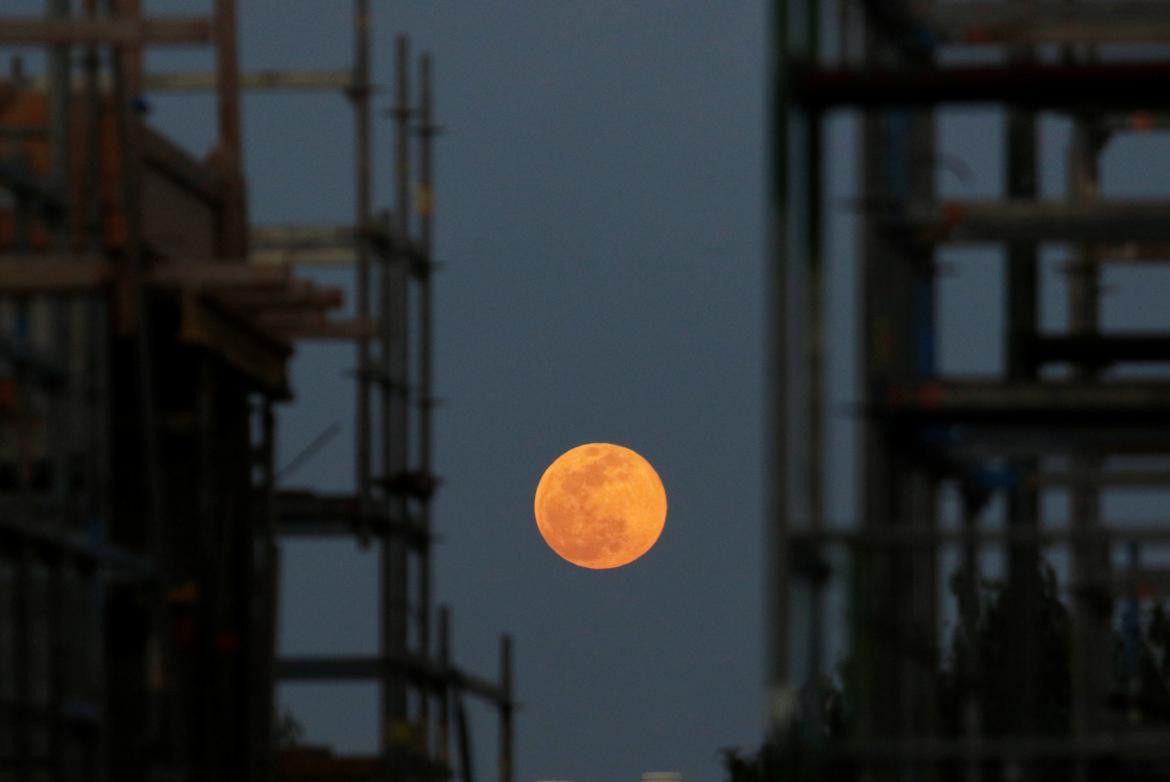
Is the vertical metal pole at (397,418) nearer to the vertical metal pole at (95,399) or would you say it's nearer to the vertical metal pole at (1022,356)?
the vertical metal pole at (95,399)

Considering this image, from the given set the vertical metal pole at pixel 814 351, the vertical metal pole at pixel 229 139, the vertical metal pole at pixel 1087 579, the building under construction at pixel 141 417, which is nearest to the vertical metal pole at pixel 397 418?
the building under construction at pixel 141 417

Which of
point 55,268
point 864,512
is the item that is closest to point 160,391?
point 55,268

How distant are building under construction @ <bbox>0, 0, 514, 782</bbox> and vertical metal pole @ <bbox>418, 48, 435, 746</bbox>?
3.70ft

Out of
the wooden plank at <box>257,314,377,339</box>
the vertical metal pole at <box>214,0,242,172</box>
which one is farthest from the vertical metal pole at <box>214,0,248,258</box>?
the wooden plank at <box>257,314,377,339</box>

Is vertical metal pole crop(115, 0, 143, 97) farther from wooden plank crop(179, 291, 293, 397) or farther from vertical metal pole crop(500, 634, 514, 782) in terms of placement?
vertical metal pole crop(500, 634, 514, 782)

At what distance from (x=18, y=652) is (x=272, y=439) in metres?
7.41

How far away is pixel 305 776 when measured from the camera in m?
30.2

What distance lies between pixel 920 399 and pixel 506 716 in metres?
19.2

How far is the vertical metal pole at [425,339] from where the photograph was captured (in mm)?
32281

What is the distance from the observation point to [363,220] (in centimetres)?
3114

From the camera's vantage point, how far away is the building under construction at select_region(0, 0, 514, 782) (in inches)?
812

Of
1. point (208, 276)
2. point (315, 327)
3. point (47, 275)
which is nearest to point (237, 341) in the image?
point (315, 327)

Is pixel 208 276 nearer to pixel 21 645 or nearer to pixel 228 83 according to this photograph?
pixel 228 83

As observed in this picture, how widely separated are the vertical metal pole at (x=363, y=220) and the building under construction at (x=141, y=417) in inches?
1.6
